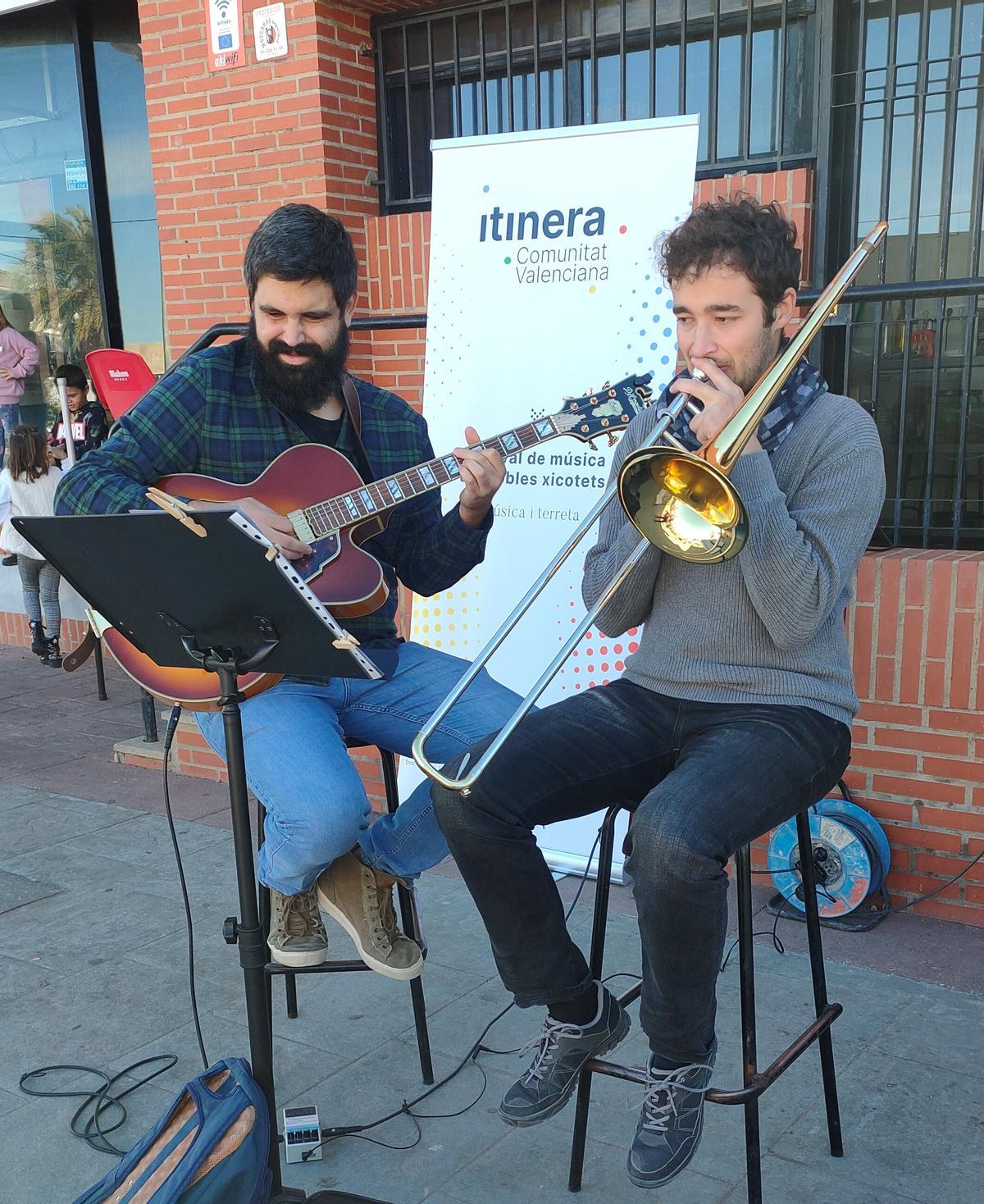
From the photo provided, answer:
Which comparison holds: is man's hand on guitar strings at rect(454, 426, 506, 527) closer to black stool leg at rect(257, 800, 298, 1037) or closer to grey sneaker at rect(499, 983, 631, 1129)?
black stool leg at rect(257, 800, 298, 1037)

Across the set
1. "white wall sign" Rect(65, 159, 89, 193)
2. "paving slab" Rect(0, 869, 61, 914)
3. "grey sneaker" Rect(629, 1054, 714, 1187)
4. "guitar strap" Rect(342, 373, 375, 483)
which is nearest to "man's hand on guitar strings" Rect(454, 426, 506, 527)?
"guitar strap" Rect(342, 373, 375, 483)

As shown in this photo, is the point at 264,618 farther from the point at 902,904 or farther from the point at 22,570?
the point at 22,570

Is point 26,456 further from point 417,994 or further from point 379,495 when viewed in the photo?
point 417,994

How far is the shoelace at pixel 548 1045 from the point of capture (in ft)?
7.16

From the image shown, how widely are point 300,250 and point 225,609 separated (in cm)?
108

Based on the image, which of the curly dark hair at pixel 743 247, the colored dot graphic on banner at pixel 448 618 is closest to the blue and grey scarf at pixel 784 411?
the curly dark hair at pixel 743 247

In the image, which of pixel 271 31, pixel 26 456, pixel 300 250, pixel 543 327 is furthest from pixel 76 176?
pixel 300 250

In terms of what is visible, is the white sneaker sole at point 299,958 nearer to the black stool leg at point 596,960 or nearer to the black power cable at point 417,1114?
the black power cable at point 417,1114

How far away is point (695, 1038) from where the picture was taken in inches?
78.1

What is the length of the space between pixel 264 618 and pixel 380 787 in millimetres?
2466

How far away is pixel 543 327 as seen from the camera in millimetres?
3631

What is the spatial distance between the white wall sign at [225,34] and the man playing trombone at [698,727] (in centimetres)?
300

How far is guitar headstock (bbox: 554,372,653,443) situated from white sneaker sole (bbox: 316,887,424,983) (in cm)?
139

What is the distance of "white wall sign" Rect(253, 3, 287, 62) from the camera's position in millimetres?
4469
